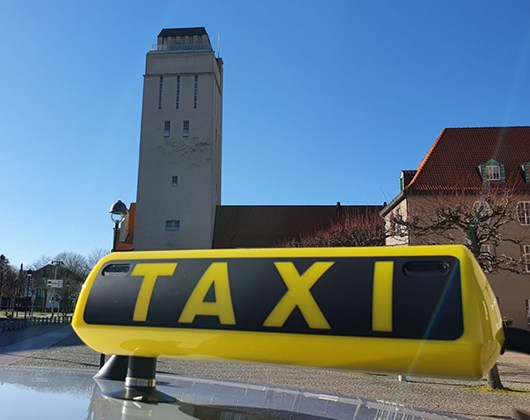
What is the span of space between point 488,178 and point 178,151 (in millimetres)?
26897

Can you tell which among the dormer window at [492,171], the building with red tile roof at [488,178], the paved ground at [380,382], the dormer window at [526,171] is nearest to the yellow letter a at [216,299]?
the paved ground at [380,382]

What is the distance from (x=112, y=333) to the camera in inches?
113

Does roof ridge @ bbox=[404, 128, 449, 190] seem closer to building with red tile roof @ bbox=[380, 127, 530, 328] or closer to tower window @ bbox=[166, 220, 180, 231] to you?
building with red tile roof @ bbox=[380, 127, 530, 328]

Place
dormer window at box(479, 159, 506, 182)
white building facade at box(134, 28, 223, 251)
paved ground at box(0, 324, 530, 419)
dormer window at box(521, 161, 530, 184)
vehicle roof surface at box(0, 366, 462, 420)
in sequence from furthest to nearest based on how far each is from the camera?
white building facade at box(134, 28, 223, 251) → dormer window at box(479, 159, 506, 182) → dormer window at box(521, 161, 530, 184) → paved ground at box(0, 324, 530, 419) → vehicle roof surface at box(0, 366, 462, 420)

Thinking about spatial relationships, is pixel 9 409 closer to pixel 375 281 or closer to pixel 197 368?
pixel 375 281

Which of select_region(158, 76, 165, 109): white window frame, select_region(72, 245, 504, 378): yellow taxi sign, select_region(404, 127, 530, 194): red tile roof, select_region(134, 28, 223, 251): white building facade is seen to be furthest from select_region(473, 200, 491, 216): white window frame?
select_region(158, 76, 165, 109): white window frame

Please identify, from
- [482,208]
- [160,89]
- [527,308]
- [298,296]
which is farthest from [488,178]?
[298,296]

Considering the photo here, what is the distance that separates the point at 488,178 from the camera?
103 ft

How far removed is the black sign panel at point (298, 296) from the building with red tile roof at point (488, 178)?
77.1 feet

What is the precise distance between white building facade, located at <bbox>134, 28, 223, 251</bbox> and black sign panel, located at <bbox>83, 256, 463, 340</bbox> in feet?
132

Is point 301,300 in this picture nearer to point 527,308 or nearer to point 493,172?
point 527,308

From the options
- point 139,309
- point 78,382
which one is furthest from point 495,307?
point 78,382

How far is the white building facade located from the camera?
4369 centimetres

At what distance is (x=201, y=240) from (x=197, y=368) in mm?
29207
